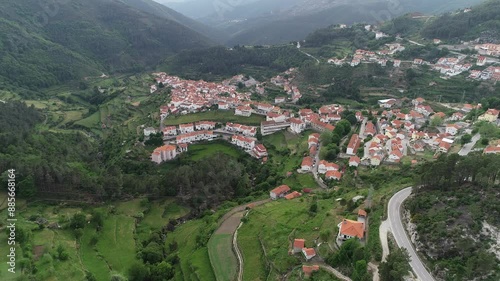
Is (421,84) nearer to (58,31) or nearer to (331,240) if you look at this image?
(331,240)

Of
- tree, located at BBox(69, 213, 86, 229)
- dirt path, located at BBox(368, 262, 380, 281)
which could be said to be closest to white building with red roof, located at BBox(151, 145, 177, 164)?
tree, located at BBox(69, 213, 86, 229)

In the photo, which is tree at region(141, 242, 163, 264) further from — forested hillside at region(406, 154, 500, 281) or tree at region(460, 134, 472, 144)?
tree at region(460, 134, 472, 144)

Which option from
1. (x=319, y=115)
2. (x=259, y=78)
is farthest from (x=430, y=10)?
(x=319, y=115)

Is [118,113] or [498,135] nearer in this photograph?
[498,135]

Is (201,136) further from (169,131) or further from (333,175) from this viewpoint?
(333,175)

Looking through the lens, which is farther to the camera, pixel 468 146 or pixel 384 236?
pixel 468 146

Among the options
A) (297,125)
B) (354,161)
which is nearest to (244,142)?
(297,125)

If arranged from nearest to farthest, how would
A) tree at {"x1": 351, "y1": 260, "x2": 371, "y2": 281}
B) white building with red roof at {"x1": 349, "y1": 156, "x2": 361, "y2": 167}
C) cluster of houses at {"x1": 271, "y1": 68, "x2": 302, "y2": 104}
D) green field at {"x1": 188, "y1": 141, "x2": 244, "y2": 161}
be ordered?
tree at {"x1": 351, "y1": 260, "x2": 371, "y2": 281}
white building with red roof at {"x1": 349, "y1": 156, "x2": 361, "y2": 167}
green field at {"x1": 188, "y1": 141, "x2": 244, "y2": 161}
cluster of houses at {"x1": 271, "y1": 68, "x2": 302, "y2": 104}
